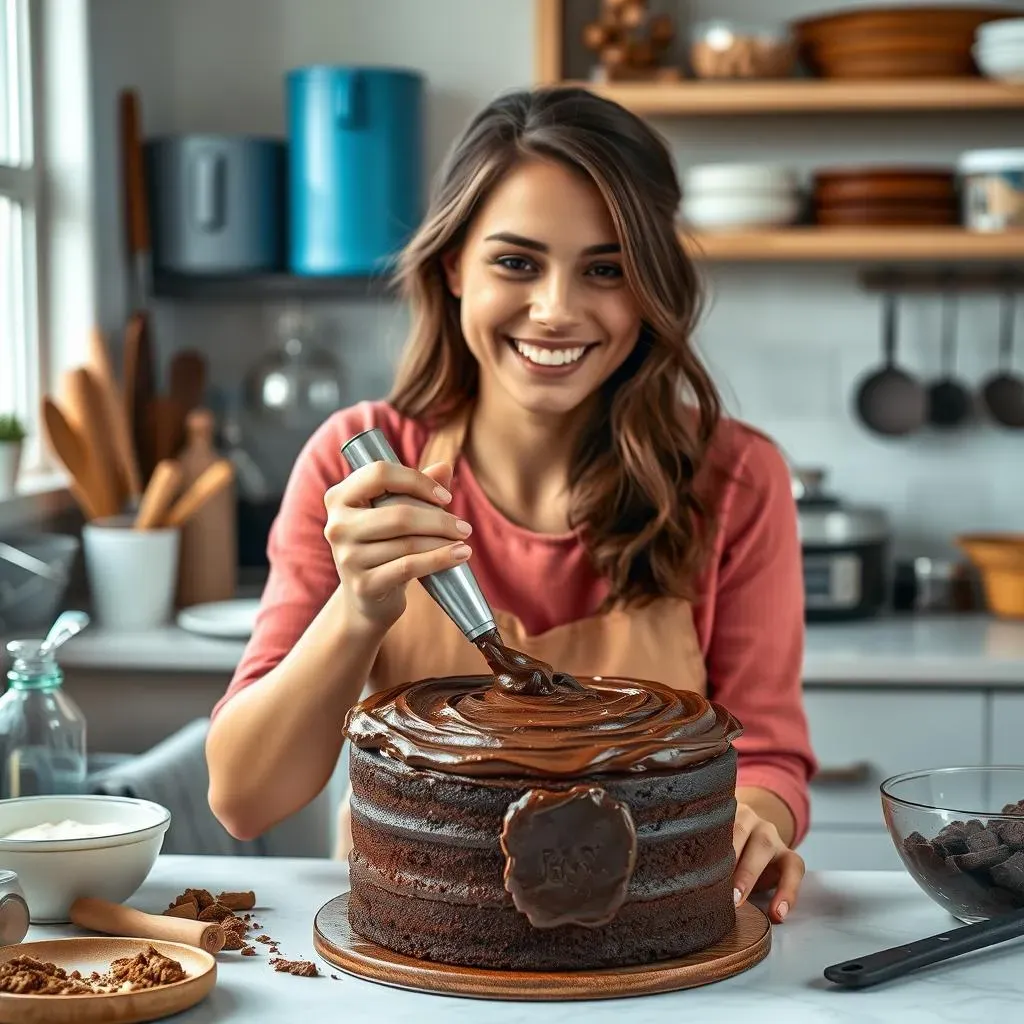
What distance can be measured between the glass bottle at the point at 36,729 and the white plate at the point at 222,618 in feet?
3.67

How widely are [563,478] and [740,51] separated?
1527mm

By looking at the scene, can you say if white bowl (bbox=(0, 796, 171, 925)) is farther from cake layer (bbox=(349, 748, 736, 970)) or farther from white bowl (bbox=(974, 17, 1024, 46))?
white bowl (bbox=(974, 17, 1024, 46))

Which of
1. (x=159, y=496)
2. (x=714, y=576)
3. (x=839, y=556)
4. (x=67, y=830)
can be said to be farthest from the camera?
(x=839, y=556)

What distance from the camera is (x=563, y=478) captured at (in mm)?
1750

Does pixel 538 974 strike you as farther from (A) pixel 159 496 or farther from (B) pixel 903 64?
(B) pixel 903 64

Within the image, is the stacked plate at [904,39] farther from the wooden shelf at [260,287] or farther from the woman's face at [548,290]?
the woman's face at [548,290]

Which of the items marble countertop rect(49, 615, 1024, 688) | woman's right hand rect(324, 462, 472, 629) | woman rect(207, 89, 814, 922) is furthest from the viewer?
marble countertop rect(49, 615, 1024, 688)

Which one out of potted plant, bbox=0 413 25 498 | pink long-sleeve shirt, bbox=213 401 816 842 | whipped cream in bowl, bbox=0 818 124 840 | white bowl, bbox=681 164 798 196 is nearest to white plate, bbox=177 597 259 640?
potted plant, bbox=0 413 25 498

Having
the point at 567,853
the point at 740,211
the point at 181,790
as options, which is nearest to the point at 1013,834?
the point at 567,853

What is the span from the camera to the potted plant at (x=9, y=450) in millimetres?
2660

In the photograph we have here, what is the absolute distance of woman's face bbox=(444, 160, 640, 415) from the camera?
60.8 inches

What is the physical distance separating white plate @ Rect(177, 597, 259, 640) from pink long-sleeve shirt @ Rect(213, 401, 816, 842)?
0.95 m

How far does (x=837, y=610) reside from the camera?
2.90 m

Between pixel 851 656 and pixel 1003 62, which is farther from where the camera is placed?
pixel 1003 62
